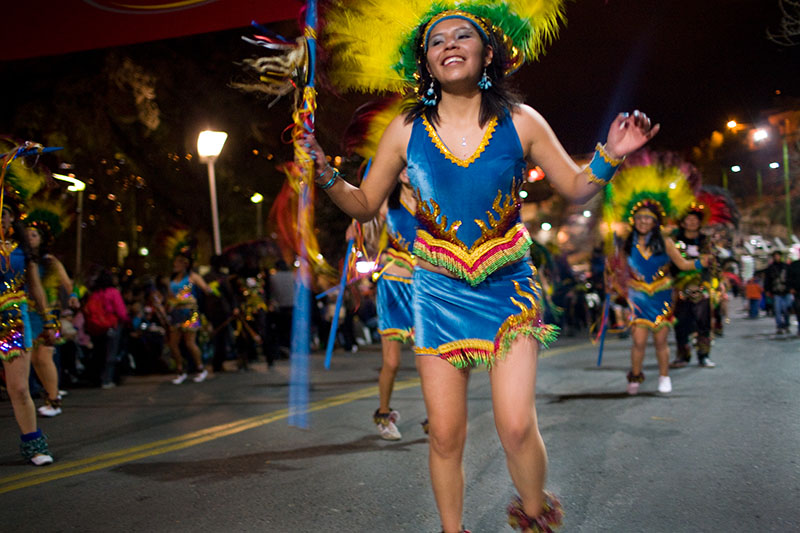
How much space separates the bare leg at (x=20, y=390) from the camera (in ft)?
18.0

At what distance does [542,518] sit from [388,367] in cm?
319

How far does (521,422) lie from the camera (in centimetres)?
282

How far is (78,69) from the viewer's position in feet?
47.6

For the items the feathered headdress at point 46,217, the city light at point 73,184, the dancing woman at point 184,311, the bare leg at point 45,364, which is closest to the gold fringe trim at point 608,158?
the feathered headdress at point 46,217

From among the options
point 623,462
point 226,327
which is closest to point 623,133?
point 623,462

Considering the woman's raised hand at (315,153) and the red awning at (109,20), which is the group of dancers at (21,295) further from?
the woman's raised hand at (315,153)

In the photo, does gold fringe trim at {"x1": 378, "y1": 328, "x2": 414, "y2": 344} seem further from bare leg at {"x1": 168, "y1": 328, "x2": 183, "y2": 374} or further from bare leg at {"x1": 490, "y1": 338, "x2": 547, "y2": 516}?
bare leg at {"x1": 168, "y1": 328, "x2": 183, "y2": 374}

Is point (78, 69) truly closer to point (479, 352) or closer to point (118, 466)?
point (118, 466)

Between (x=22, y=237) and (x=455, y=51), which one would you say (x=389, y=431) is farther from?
A: (x=455, y=51)

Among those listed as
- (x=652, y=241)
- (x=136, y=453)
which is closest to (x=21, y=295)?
(x=136, y=453)

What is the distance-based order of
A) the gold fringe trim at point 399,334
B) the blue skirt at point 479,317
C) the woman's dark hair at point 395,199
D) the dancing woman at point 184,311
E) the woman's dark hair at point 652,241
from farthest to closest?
the dancing woman at point 184,311, the woman's dark hair at point 652,241, the gold fringe trim at point 399,334, the woman's dark hair at point 395,199, the blue skirt at point 479,317

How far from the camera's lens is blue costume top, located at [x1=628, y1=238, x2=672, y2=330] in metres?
8.05

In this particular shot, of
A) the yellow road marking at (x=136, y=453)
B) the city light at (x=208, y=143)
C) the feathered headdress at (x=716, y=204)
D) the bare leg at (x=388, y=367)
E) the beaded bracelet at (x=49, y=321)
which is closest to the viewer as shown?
the yellow road marking at (x=136, y=453)

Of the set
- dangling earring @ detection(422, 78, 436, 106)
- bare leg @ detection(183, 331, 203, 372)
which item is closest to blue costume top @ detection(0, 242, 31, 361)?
dangling earring @ detection(422, 78, 436, 106)
